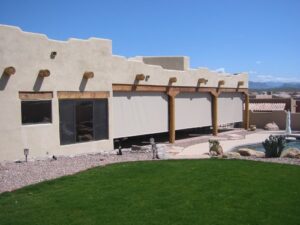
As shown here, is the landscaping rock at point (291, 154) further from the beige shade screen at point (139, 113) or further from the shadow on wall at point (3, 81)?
the shadow on wall at point (3, 81)

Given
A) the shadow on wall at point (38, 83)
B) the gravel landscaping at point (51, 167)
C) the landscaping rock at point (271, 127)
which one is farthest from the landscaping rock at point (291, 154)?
the landscaping rock at point (271, 127)

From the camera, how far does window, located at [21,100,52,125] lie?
16.4 m

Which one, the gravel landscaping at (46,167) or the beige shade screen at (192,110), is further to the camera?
the beige shade screen at (192,110)

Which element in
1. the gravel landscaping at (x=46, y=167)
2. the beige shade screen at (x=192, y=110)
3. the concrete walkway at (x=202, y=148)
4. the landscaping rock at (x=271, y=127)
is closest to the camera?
the gravel landscaping at (x=46, y=167)

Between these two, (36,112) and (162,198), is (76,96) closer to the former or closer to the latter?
(36,112)

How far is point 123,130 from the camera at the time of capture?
2197 centimetres

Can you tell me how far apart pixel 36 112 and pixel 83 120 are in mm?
2748

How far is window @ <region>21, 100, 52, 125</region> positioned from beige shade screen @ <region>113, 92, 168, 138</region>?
14.9 ft

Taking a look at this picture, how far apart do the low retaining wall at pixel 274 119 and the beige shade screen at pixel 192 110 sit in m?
9.87

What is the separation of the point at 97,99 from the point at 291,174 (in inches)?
393

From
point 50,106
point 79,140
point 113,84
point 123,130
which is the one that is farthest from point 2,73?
point 123,130

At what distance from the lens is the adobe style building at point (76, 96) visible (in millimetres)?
15875

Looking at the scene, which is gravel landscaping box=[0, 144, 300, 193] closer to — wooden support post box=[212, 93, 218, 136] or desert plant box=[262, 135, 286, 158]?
desert plant box=[262, 135, 286, 158]

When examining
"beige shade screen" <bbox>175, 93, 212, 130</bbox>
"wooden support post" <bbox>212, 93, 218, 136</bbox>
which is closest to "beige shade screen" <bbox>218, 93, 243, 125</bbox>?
"wooden support post" <bbox>212, 93, 218, 136</bbox>
